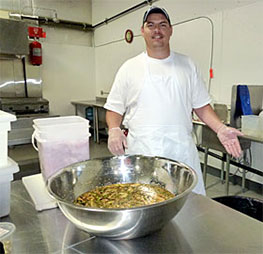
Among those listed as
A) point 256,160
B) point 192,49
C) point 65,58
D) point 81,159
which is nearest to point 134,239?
point 81,159

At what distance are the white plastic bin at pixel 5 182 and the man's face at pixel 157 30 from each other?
1.04m

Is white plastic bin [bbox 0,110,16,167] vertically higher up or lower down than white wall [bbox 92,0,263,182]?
lower down

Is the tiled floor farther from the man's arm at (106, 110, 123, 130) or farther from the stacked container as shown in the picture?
the stacked container

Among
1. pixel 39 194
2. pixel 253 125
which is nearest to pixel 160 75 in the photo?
pixel 39 194

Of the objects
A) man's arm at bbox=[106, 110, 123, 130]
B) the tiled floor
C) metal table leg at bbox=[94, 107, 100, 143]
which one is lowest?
the tiled floor

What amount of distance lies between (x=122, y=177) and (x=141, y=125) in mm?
563

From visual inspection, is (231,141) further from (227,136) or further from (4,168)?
(4,168)

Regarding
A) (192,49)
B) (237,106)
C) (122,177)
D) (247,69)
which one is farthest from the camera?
(192,49)

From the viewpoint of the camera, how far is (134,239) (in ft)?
2.40

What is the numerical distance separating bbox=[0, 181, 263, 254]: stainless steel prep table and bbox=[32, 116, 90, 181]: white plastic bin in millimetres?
199

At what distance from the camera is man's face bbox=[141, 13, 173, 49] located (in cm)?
146

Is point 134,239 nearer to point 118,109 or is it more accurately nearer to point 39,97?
point 118,109

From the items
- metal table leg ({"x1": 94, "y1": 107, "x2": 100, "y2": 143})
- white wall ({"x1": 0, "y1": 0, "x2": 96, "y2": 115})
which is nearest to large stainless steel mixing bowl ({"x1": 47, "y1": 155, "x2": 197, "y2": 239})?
metal table leg ({"x1": 94, "y1": 107, "x2": 100, "y2": 143})

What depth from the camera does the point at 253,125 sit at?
2.33 metres
